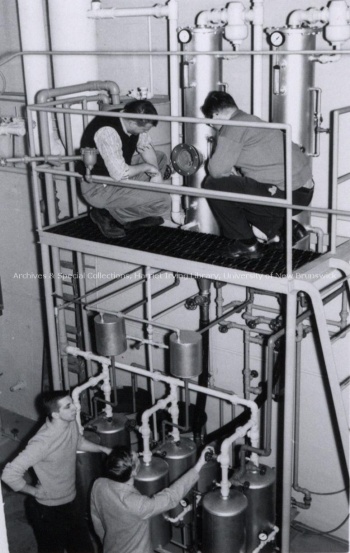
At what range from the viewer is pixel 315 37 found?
494cm

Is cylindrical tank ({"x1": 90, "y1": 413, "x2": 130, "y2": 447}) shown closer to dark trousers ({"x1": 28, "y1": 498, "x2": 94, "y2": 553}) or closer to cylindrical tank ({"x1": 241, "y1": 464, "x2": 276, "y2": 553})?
dark trousers ({"x1": 28, "y1": 498, "x2": 94, "y2": 553})

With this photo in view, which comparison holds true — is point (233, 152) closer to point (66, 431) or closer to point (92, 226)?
point (92, 226)

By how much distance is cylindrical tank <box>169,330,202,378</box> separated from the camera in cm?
510

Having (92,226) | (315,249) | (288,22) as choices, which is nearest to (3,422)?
(92,226)

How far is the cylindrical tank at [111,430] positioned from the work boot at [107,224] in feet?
5.63

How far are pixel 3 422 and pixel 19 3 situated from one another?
5.06 metres

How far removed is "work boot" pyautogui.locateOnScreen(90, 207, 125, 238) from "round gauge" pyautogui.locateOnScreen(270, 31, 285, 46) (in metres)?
1.94

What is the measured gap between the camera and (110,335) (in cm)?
567

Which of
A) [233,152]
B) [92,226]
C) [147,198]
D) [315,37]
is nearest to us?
[233,152]

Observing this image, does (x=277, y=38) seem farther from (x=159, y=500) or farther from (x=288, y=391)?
(x=159, y=500)

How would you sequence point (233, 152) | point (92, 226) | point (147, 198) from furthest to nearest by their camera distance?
point (92, 226), point (147, 198), point (233, 152)

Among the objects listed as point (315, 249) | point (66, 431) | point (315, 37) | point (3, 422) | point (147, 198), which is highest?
point (315, 37)

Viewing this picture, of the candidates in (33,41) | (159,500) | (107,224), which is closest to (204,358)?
(107,224)

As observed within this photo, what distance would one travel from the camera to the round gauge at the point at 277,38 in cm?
477
